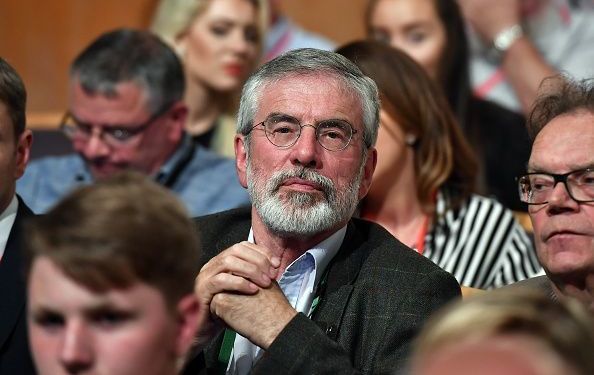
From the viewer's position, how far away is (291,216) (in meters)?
2.55

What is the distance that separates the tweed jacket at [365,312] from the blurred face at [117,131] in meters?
1.42

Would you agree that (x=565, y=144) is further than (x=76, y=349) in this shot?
Yes

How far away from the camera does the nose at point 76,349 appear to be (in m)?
1.71

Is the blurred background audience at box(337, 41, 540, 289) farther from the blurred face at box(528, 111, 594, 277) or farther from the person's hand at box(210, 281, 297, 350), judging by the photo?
the person's hand at box(210, 281, 297, 350)

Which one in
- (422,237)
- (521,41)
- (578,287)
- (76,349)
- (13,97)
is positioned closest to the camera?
(76,349)

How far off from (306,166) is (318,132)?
0.08 m

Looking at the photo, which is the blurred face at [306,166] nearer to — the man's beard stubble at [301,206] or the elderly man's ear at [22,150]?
the man's beard stubble at [301,206]

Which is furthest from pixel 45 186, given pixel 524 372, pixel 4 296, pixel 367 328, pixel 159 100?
pixel 524 372

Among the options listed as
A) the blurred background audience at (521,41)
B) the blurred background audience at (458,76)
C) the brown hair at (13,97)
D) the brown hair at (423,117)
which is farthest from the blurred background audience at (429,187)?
the brown hair at (13,97)

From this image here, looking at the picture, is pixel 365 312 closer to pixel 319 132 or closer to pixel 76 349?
pixel 319 132

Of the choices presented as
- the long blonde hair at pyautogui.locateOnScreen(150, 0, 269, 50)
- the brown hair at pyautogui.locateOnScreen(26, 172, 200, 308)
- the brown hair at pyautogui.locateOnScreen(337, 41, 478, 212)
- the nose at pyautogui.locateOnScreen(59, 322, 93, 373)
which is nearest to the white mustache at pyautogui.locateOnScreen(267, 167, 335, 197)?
the brown hair at pyautogui.locateOnScreen(26, 172, 200, 308)

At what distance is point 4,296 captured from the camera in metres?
2.50

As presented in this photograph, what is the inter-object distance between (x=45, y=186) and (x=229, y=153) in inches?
33.7

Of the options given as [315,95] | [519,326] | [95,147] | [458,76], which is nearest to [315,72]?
[315,95]
